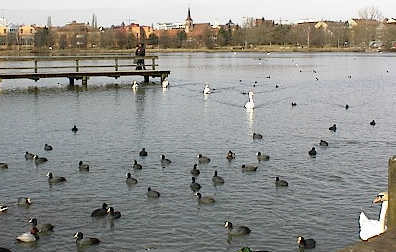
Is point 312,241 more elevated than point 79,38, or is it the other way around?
point 79,38

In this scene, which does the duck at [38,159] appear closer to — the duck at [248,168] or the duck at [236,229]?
the duck at [248,168]

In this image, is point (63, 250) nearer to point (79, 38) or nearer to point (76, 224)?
point (76, 224)

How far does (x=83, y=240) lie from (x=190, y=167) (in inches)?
270

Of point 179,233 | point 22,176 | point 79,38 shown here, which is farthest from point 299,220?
point 79,38

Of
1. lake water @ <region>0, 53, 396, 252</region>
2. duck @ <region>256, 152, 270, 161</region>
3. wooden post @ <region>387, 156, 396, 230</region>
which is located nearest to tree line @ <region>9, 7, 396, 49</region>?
lake water @ <region>0, 53, 396, 252</region>

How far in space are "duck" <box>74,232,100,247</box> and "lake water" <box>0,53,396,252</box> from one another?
0.54ft

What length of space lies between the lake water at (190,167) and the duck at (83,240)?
165mm

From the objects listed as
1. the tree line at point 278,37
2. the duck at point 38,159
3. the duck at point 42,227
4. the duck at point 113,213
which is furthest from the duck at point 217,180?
the tree line at point 278,37

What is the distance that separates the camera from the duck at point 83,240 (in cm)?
1136

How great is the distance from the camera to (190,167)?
58.6 ft

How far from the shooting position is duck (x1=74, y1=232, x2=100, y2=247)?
37.3 ft

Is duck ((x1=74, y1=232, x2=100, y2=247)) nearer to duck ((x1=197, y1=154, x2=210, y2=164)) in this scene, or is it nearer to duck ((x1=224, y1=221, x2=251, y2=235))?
duck ((x1=224, y1=221, x2=251, y2=235))

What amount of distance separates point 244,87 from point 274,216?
31720mm

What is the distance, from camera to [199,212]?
13.5 metres
